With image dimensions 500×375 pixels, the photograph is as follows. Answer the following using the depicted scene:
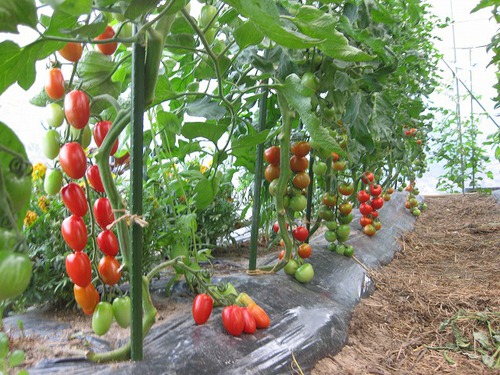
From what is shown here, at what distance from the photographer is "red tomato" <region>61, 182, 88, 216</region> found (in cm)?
66

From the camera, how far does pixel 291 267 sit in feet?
4.93

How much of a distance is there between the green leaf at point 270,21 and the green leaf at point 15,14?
0.74ft

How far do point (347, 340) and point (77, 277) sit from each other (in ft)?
2.80

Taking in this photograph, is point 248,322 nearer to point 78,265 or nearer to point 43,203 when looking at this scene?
point 78,265

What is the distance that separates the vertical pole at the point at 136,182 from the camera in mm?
734

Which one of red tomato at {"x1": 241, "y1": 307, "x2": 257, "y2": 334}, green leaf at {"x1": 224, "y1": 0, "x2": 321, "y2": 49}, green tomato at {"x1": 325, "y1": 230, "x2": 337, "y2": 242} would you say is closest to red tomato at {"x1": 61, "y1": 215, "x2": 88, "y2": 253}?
green leaf at {"x1": 224, "y1": 0, "x2": 321, "y2": 49}

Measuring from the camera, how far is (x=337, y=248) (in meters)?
1.88

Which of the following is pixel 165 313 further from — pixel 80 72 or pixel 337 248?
pixel 337 248

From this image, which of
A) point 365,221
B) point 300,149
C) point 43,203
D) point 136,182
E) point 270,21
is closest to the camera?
point 270,21

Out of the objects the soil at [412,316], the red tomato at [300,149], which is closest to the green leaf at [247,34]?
the red tomato at [300,149]

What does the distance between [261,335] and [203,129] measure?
0.55 metres

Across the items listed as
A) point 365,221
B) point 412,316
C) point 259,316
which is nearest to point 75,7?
point 259,316

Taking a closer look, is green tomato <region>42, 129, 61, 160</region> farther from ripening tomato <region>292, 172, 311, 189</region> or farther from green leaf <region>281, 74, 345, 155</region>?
ripening tomato <region>292, 172, 311, 189</region>

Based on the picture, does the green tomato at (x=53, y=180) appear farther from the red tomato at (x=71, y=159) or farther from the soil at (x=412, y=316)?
the soil at (x=412, y=316)
